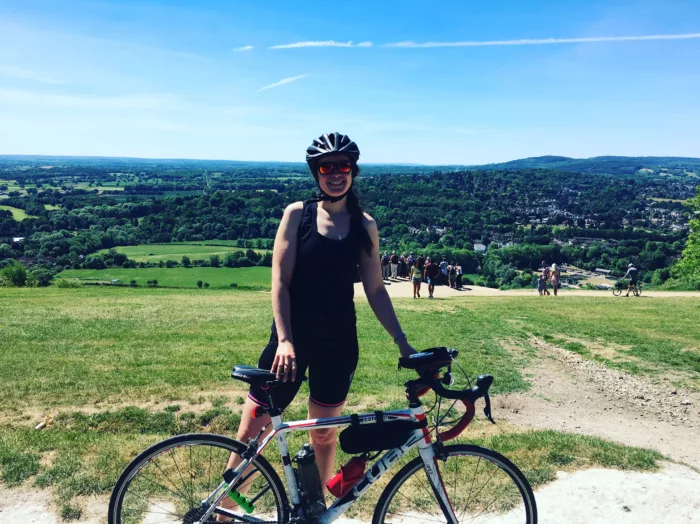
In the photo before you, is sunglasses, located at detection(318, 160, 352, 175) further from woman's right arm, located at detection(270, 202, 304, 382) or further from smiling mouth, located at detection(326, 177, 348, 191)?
woman's right arm, located at detection(270, 202, 304, 382)

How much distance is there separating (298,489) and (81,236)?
285 ft

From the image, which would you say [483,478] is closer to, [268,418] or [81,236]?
[268,418]

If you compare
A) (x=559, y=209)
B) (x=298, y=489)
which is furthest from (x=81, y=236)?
(x=559, y=209)

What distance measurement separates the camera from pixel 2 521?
12.3 feet

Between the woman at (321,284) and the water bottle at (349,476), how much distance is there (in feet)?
1.05

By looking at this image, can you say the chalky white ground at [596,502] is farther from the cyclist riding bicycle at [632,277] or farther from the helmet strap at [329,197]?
the cyclist riding bicycle at [632,277]

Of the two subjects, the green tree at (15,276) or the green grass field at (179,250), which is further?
the green grass field at (179,250)

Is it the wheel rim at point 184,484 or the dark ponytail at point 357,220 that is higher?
the dark ponytail at point 357,220

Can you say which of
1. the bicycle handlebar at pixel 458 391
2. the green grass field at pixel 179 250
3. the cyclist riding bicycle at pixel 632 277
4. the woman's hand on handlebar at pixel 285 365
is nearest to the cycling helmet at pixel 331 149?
the woman's hand on handlebar at pixel 285 365

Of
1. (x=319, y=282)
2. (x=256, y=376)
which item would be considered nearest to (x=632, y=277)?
(x=319, y=282)

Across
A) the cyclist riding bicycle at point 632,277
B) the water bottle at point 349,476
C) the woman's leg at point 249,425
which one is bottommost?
the cyclist riding bicycle at point 632,277

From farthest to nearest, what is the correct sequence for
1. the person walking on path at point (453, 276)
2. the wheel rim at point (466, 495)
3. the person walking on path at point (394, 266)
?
1. the person walking on path at point (394, 266)
2. the person walking on path at point (453, 276)
3. the wheel rim at point (466, 495)

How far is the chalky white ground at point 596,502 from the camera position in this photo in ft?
12.6

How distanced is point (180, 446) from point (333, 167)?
1980mm
